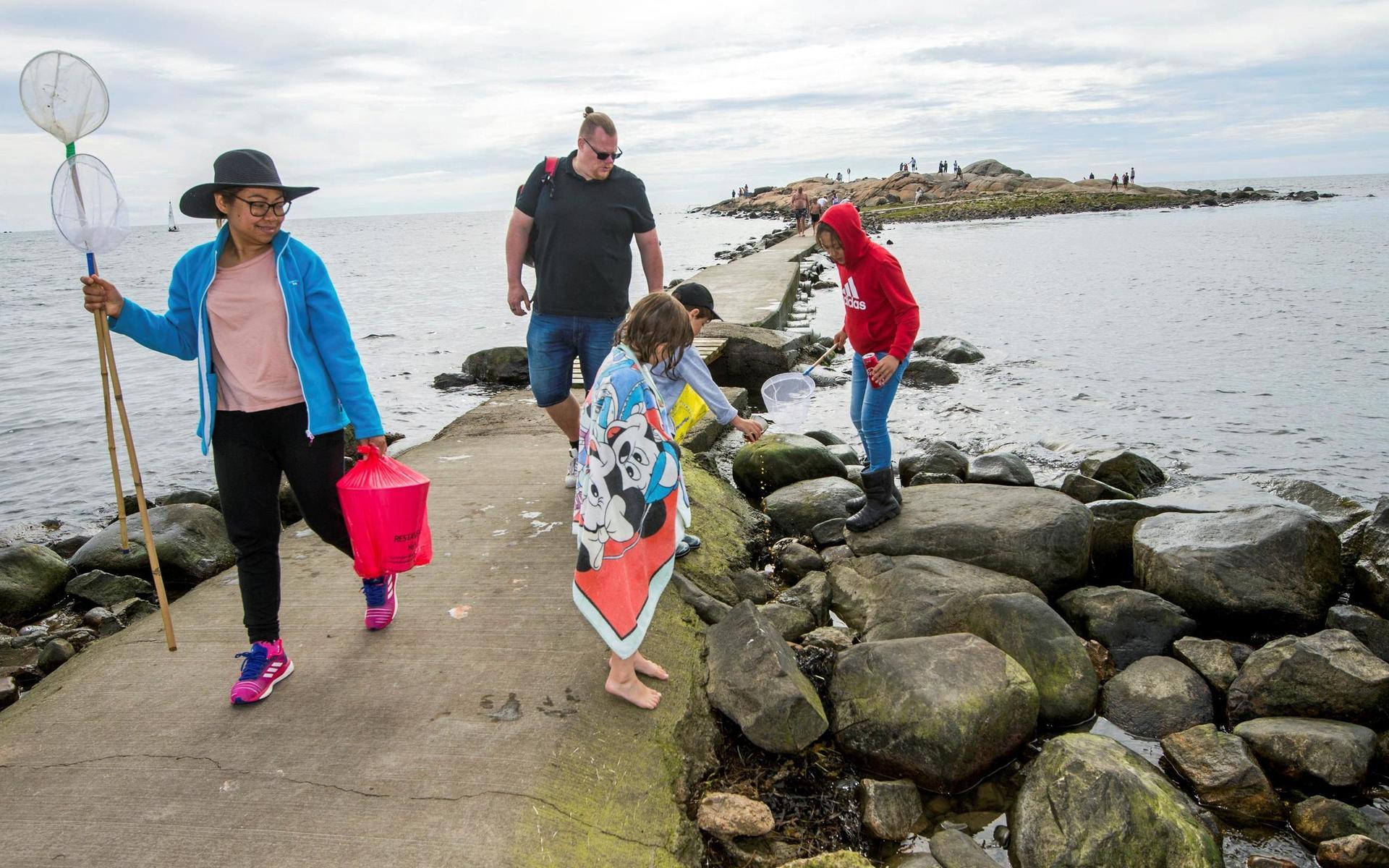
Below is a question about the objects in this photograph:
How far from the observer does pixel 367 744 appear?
2875 millimetres

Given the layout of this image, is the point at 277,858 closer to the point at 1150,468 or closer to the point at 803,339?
the point at 1150,468

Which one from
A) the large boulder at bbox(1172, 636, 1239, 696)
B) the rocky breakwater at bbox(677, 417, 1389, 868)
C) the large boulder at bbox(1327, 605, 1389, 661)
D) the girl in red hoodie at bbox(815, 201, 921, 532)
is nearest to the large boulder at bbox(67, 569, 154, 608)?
the rocky breakwater at bbox(677, 417, 1389, 868)

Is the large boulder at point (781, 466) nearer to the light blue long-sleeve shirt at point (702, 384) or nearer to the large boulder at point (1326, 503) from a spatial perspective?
the light blue long-sleeve shirt at point (702, 384)

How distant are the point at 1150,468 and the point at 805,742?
18.7ft

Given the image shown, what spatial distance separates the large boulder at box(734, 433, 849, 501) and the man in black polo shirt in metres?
2.32

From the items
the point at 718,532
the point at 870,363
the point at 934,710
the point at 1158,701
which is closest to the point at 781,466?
the point at 718,532

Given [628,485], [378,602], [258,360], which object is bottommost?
[378,602]

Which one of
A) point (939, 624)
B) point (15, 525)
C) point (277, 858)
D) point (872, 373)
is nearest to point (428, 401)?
point (15, 525)

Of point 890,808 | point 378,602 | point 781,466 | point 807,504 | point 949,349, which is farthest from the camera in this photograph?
point 949,349

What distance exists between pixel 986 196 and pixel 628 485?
240 ft

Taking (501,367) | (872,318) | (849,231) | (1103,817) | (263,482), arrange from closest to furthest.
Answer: (1103,817) < (263,482) < (849,231) < (872,318) < (501,367)

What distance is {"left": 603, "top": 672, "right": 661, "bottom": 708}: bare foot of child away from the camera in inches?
124

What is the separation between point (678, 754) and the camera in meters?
3.05

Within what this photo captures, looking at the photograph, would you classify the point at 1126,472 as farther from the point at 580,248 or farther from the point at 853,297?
the point at 580,248
